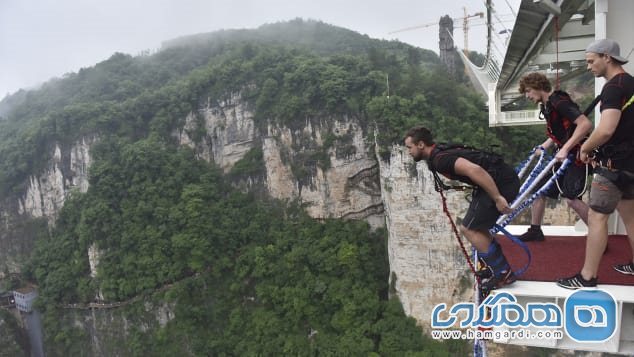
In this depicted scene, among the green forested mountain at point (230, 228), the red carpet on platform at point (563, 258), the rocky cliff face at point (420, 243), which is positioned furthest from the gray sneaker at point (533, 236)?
the green forested mountain at point (230, 228)

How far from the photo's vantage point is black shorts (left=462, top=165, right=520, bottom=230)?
117 inches

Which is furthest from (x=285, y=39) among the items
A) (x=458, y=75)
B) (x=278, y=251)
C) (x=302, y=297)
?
(x=302, y=297)

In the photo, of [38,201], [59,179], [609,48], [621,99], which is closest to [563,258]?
[621,99]

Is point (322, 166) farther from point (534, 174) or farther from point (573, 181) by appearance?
point (573, 181)

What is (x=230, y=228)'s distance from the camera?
25.3 metres

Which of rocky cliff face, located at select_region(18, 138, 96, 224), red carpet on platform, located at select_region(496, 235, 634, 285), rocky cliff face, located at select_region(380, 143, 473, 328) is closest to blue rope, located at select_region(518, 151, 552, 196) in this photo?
red carpet on platform, located at select_region(496, 235, 634, 285)

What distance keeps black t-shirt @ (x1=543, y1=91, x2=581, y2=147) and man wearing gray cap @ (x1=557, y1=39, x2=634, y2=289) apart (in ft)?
1.13

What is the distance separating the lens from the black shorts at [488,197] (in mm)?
2975

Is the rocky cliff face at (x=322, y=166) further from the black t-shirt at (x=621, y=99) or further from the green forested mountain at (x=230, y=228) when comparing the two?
the black t-shirt at (x=621, y=99)

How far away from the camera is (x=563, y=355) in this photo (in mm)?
12891

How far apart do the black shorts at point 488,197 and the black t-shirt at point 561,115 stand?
2.19 ft

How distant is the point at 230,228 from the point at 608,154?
2409 centimetres

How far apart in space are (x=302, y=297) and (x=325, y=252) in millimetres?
2798

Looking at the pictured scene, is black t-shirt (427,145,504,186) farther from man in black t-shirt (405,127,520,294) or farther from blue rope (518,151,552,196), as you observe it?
blue rope (518,151,552,196)
